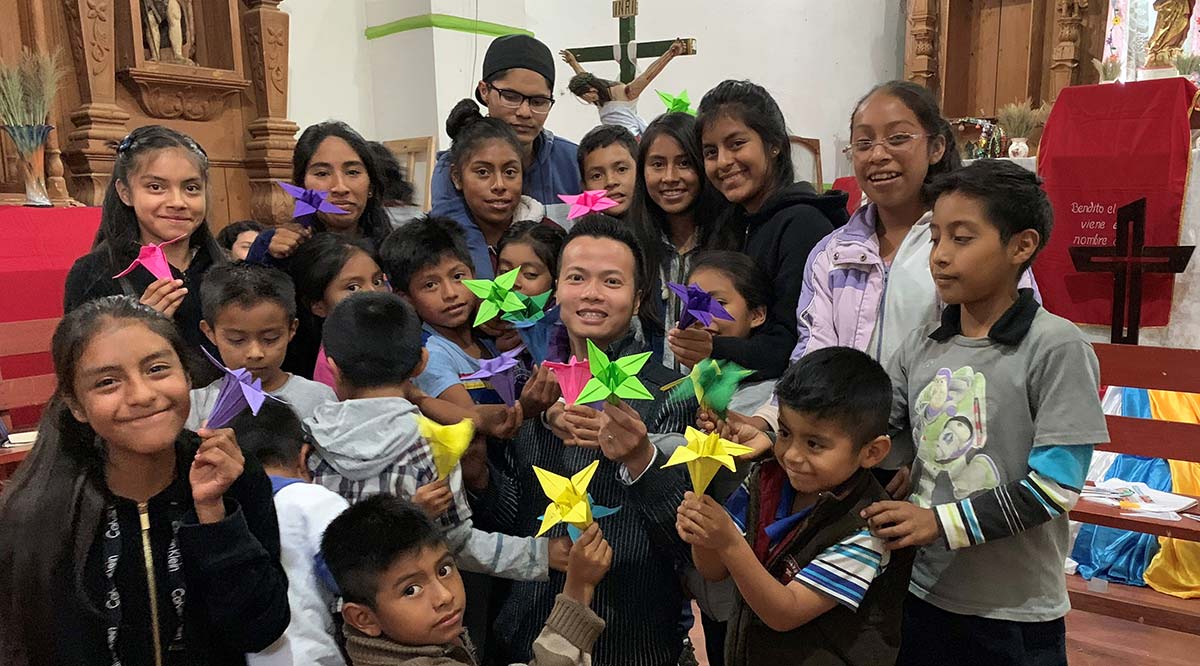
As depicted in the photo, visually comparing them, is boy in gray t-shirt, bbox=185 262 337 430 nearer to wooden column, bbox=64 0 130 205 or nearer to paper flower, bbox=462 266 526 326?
paper flower, bbox=462 266 526 326

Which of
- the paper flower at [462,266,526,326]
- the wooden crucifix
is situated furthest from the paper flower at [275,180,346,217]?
the wooden crucifix

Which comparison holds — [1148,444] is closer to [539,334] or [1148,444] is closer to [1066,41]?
[539,334]

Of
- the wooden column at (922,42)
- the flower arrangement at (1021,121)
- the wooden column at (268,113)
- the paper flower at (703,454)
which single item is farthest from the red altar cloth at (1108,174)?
the wooden column at (268,113)

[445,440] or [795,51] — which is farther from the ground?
[795,51]

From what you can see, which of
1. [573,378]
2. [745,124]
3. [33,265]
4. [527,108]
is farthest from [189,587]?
[33,265]

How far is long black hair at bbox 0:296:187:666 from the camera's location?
1.23 m

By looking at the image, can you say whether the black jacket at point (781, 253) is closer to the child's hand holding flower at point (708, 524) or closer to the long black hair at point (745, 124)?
the long black hair at point (745, 124)

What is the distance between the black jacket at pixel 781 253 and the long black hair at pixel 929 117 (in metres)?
0.24

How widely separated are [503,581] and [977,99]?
23.1 ft

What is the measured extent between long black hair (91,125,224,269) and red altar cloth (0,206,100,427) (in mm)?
1662

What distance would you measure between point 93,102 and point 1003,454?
436 cm

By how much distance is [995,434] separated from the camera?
1544mm

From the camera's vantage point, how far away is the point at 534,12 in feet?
21.6

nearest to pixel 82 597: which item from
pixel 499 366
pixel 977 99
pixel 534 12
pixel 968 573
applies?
pixel 499 366
